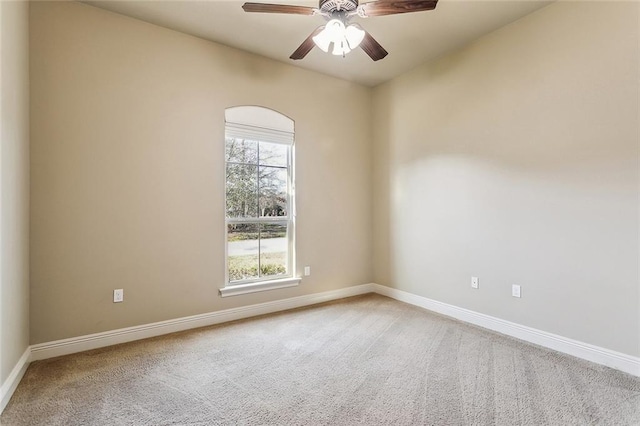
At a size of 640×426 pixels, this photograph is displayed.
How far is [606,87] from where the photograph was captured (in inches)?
94.0

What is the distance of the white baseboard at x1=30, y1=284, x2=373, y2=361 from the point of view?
254 centimetres

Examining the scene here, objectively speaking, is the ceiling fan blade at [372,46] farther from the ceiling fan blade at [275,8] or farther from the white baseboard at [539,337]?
the white baseboard at [539,337]

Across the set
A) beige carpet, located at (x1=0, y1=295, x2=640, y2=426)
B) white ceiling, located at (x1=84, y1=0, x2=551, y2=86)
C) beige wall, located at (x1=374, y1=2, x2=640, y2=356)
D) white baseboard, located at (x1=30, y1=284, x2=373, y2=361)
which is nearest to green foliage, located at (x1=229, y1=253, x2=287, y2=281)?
white baseboard, located at (x1=30, y1=284, x2=373, y2=361)

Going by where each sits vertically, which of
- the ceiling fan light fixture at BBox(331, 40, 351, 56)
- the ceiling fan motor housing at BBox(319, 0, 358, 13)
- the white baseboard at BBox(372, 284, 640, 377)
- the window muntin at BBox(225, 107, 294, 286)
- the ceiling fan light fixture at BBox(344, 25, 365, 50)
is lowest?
the white baseboard at BBox(372, 284, 640, 377)

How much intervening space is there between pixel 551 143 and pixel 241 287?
3.21 m

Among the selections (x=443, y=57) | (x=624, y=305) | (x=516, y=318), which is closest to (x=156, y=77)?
(x=443, y=57)

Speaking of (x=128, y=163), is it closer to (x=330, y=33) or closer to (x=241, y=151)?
(x=241, y=151)

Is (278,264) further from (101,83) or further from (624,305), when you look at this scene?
(624,305)

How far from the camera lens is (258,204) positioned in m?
3.65

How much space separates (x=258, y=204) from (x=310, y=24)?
1.89 m

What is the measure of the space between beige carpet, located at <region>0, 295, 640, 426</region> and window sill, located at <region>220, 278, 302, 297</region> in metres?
0.46

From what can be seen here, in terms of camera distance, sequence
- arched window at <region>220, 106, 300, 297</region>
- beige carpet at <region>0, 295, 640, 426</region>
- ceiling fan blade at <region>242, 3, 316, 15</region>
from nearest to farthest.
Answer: beige carpet at <region>0, 295, 640, 426</region> < ceiling fan blade at <region>242, 3, 316, 15</region> < arched window at <region>220, 106, 300, 297</region>

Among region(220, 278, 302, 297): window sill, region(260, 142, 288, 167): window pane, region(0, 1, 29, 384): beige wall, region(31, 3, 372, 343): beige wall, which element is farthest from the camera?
region(260, 142, 288, 167): window pane

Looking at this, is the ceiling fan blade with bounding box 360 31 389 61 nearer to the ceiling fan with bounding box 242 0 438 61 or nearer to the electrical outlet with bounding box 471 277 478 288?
the ceiling fan with bounding box 242 0 438 61
